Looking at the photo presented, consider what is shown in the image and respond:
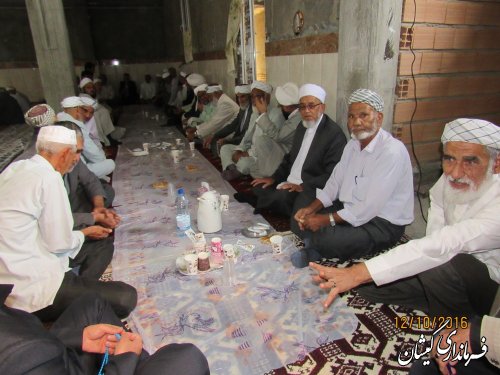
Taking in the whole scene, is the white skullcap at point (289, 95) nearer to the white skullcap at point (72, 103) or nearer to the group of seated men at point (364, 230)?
the group of seated men at point (364, 230)

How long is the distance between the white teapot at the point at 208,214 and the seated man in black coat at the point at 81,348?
1.19 meters

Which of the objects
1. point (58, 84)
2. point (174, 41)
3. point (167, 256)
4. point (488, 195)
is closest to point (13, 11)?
point (174, 41)

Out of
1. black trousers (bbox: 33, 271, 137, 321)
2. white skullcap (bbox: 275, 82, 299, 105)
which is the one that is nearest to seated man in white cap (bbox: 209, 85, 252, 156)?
white skullcap (bbox: 275, 82, 299, 105)

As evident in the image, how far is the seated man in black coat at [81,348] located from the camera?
0.82 m

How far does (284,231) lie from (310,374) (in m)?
1.38

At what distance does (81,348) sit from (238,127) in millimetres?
4208

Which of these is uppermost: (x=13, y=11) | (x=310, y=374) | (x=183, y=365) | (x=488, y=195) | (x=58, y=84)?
(x=13, y=11)

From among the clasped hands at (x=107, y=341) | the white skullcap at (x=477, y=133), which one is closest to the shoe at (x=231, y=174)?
the white skullcap at (x=477, y=133)

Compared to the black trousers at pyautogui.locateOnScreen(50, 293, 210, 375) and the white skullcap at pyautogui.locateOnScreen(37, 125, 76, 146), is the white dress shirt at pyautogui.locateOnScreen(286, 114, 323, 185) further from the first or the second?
the black trousers at pyautogui.locateOnScreen(50, 293, 210, 375)

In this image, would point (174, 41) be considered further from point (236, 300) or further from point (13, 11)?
point (236, 300)

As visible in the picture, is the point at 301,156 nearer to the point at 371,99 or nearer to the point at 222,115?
the point at 371,99

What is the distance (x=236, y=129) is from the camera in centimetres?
523

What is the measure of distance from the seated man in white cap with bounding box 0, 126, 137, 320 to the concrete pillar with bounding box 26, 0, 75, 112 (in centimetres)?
575

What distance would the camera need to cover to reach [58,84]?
22.4ft
